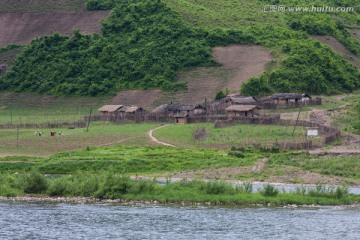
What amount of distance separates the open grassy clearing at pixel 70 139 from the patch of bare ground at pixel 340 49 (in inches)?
1804

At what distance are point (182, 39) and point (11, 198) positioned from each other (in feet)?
235

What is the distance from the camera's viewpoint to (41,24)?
144 m

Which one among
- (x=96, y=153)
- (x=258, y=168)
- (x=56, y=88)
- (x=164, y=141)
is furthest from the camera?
(x=56, y=88)

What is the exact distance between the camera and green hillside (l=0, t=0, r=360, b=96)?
124m

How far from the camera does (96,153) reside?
84.9m

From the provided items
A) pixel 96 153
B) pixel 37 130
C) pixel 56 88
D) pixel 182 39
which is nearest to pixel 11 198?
pixel 96 153

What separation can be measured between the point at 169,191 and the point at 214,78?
191ft

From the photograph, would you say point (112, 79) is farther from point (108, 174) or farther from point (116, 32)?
point (108, 174)

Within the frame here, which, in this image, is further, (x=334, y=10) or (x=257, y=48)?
(x=334, y=10)

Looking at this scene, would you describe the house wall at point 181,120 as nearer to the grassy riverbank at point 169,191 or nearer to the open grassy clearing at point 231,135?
the open grassy clearing at point 231,135

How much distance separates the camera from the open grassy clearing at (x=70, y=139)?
295 ft

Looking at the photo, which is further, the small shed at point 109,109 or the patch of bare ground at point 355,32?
the patch of bare ground at point 355,32

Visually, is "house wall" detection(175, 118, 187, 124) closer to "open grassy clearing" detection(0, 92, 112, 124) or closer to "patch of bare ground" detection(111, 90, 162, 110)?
"open grassy clearing" detection(0, 92, 112, 124)

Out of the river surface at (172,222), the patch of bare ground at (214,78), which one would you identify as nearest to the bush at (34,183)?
the river surface at (172,222)
